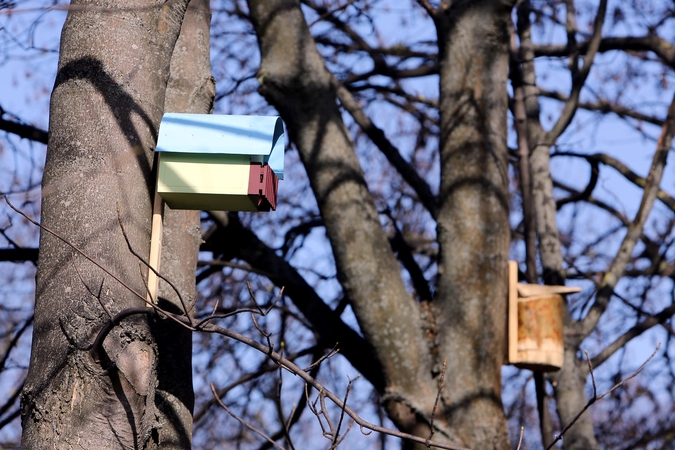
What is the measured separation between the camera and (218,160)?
208 cm

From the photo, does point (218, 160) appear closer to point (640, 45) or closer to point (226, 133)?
point (226, 133)

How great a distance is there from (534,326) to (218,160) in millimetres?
1769

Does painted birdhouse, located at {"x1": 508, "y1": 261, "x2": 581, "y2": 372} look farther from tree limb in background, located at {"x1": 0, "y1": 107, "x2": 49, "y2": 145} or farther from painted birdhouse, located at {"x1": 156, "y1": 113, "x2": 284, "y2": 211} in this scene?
tree limb in background, located at {"x1": 0, "y1": 107, "x2": 49, "y2": 145}

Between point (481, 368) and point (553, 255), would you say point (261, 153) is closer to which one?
point (481, 368)

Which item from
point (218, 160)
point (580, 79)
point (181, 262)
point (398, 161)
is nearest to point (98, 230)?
point (218, 160)

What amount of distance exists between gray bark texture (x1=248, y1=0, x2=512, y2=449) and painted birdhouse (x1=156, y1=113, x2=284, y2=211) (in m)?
1.07

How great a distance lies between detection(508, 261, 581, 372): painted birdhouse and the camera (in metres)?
3.20

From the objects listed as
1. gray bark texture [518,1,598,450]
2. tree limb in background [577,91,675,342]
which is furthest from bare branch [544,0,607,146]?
tree limb in background [577,91,675,342]

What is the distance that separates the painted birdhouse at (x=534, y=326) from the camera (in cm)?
320

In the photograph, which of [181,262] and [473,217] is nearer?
[181,262]

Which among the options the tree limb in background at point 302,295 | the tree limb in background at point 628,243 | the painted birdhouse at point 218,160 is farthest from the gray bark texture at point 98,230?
the tree limb in background at point 628,243

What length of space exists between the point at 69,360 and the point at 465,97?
2260mm

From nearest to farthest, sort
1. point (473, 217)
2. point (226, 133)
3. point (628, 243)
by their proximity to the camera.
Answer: point (226, 133), point (473, 217), point (628, 243)

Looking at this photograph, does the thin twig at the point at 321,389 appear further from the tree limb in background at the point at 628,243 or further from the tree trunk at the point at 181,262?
the tree limb in background at the point at 628,243
